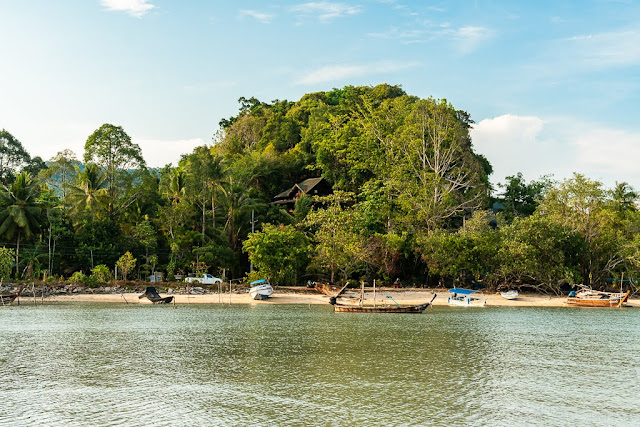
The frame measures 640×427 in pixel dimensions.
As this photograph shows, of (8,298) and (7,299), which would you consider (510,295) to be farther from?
(7,299)

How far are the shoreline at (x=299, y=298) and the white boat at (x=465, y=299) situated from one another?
2.89 feet

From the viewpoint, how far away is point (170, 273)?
194ft

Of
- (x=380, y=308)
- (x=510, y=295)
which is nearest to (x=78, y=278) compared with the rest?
(x=380, y=308)

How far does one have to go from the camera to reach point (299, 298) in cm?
5588

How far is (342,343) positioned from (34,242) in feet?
137

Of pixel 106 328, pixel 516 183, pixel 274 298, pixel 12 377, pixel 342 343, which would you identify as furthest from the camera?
pixel 516 183

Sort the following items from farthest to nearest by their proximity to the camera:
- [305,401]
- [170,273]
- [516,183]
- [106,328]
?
[516,183], [170,273], [106,328], [305,401]

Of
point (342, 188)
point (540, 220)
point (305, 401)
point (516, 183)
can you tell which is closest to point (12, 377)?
point (305, 401)

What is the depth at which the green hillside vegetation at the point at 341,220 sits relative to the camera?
57.3m

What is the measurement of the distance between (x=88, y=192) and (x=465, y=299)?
3781 centimetres

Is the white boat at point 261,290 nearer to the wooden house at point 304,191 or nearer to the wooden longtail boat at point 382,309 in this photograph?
the wooden longtail boat at point 382,309

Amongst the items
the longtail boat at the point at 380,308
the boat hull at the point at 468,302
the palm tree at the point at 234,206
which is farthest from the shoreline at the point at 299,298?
the palm tree at the point at 234,206

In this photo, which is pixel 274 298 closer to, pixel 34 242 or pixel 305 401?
pixel 34 242

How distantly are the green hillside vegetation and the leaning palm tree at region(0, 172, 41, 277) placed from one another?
13cm
